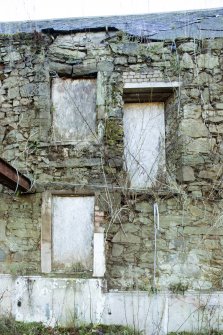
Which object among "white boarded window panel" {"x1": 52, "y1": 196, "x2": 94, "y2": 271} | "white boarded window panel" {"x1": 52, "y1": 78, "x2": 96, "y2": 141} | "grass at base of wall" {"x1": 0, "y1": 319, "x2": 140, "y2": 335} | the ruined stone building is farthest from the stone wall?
"grass at base of wall" {"x1": 0, "y1": 319, "x2": 140, "y2": 335}

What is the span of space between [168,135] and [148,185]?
0.90 metres

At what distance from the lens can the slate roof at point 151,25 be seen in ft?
18.1

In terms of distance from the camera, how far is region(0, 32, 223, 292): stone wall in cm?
511

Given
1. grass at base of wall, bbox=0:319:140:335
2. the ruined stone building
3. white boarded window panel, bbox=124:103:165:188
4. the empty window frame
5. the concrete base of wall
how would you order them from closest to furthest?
grass at base of wall, bbox=0:319:140:335, the concrete base of wall, the ruined stone building, the empty window frame, white boarded window panel, bbox=124:103:165:188

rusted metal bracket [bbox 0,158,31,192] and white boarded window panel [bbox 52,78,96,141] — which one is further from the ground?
white boarded window panel [bbox 52,78,96,141]

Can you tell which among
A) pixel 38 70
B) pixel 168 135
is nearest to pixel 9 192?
pixel 38 70

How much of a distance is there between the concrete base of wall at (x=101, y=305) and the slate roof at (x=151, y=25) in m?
4.01

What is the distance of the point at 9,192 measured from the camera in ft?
17.7

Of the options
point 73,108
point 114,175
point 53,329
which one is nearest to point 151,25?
point 73,108

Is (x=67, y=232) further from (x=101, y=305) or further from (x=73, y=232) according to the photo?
(x=101, y=305)

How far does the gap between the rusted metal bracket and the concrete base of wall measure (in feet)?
4.49

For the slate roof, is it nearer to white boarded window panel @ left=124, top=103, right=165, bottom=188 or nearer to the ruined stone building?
the ruined stone building

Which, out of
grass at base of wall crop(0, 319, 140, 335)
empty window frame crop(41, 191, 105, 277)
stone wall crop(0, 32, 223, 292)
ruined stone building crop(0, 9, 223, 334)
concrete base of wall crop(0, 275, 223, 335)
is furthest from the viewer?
empty window frame crop(41, 191, 105, 277)

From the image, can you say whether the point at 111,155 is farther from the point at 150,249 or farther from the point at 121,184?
the point at 150,249
